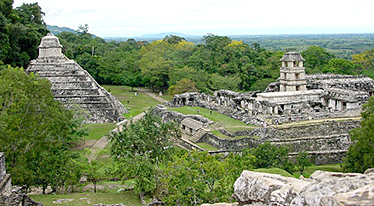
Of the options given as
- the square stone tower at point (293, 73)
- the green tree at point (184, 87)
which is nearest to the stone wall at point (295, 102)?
the square stone tower at point (293, 73)

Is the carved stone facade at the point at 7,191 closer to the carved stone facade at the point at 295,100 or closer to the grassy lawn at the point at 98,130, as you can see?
the grassy lawn at the point at 98,130

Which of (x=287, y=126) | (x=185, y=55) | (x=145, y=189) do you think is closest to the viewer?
(x=145, y=189)

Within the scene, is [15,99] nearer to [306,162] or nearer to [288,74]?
[306,162]

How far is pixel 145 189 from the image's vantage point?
18.5 metres

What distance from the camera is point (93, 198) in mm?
18359

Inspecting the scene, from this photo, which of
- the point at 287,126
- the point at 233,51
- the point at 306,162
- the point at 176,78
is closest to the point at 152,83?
the point at 176,78

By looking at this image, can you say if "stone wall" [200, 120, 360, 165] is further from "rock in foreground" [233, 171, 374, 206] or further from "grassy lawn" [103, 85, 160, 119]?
"rock in foreground" [233, 171, 374, 206]

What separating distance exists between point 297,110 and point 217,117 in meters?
6.75

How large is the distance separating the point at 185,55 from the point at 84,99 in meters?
36.5

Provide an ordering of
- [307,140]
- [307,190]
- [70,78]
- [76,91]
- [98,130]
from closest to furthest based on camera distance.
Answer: [307,190] → [307,140] → [98,130] → [76,91] → [70,78]

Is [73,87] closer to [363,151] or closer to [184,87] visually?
[184,87]

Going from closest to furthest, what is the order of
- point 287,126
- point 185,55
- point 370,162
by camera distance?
point 370,162 < point 287,126 < point 185,55

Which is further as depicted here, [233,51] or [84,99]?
[233,51]

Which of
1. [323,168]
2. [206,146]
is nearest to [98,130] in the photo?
[206,146]
